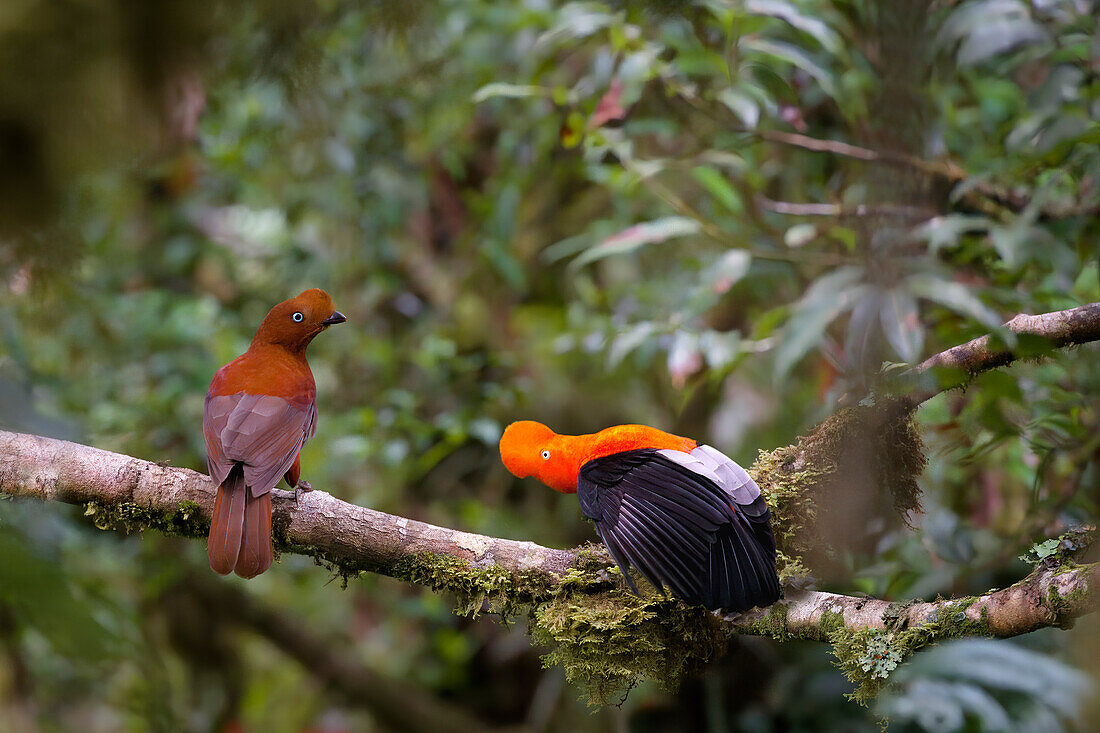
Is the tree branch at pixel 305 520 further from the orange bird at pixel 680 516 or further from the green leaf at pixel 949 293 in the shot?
the green leaf at pixel 949 293

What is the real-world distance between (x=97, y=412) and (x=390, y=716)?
54.7 inches

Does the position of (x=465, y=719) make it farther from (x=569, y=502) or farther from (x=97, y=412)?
(x=97, y=412)

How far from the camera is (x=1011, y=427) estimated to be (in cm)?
117

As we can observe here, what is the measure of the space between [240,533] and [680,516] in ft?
1.56

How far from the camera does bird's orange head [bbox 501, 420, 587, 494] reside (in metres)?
0.92

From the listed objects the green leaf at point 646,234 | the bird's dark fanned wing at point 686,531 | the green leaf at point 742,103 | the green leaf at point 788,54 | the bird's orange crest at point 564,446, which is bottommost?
the bird's dark fanned wing at point 686,531

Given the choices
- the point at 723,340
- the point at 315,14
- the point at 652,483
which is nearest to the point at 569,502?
the point at 723,340

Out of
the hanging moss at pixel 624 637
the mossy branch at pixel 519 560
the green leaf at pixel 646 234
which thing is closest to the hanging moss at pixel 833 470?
the mossy branch at pixel 519 560

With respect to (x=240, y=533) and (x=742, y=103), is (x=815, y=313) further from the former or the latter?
(x=240, y=533)

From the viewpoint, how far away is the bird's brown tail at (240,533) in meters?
0.85

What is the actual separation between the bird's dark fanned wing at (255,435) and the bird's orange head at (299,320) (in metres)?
0.10

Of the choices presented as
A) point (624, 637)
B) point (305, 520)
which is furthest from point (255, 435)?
point (624, 637)

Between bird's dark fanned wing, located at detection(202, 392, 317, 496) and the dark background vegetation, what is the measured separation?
20cm

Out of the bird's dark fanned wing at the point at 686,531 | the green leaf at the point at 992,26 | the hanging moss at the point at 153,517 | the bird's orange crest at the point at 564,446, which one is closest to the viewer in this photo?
the bird's dark fanned wing at the point at 686,531
